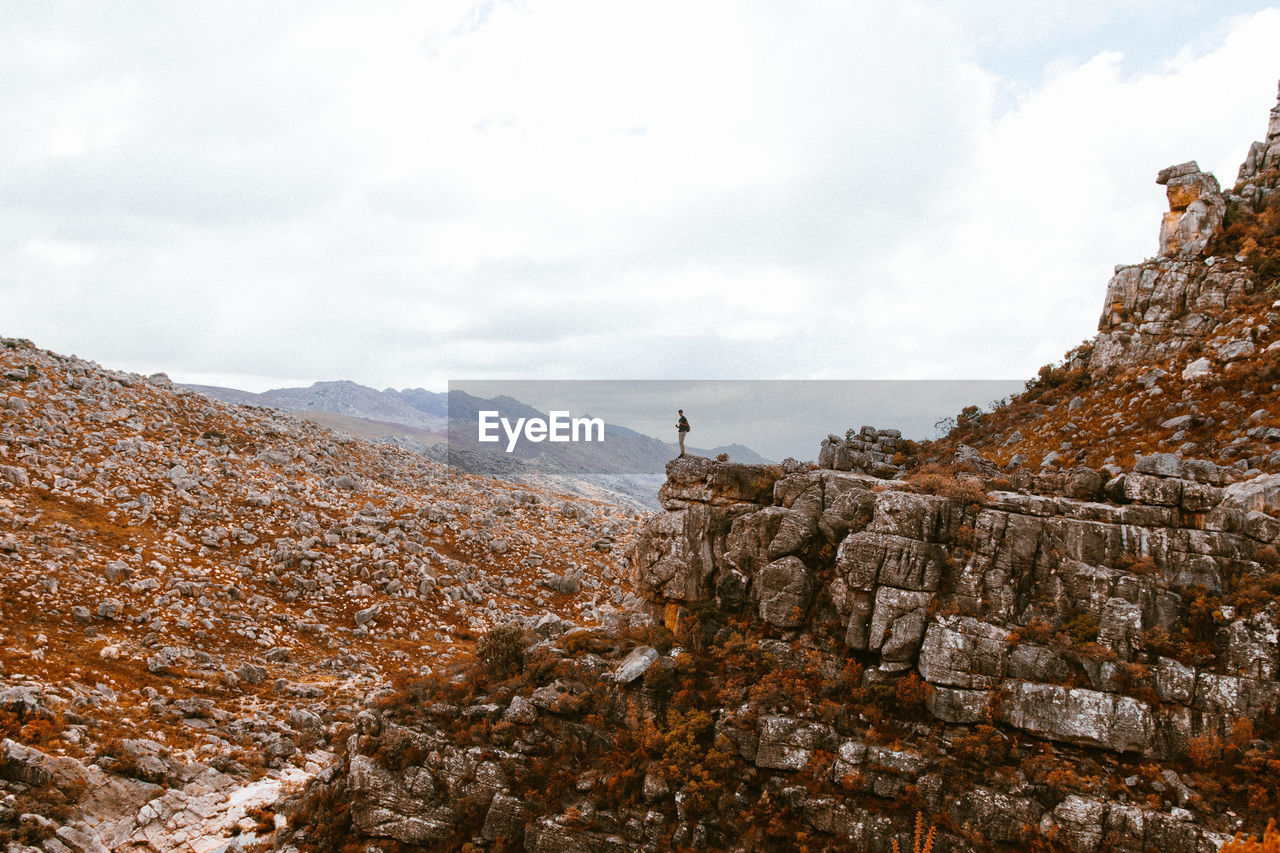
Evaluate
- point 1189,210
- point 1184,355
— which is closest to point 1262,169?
point 1189,210

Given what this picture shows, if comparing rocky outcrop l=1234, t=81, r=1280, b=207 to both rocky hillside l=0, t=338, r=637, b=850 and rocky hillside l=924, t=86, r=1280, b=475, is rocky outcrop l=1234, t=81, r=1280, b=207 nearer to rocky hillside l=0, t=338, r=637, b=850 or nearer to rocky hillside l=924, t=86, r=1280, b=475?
rocky hillside l=924, t=86, r=1280, b=475

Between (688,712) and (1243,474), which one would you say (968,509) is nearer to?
(1243,474)

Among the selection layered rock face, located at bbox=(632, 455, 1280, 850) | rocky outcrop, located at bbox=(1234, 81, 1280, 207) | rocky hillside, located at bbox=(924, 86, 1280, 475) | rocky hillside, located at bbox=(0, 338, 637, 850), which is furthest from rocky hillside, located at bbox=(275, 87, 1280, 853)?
rocky outcrop, located at bbox=(1234, 81, 1280, 207)

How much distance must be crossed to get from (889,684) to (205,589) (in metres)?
27.2

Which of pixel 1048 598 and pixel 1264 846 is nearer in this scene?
pixel 1264 846

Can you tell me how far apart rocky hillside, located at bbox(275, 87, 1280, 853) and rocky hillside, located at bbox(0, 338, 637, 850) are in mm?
4829

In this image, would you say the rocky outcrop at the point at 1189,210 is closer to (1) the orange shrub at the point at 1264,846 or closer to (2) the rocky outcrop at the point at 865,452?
(2) the rocky outcrop at the point at 865,452

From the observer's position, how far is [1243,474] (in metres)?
18.4

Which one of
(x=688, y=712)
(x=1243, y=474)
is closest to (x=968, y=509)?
(x=1243, y=474)


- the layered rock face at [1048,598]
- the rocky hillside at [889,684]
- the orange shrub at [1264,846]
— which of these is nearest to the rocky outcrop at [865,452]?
the rocky hillside at [889,684]

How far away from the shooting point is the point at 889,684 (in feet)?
56.0

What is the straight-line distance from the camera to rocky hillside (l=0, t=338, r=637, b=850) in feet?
60.2

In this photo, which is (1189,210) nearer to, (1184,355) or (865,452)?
(1184,355)

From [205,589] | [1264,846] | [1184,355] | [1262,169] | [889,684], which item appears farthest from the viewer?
[1262,169]
